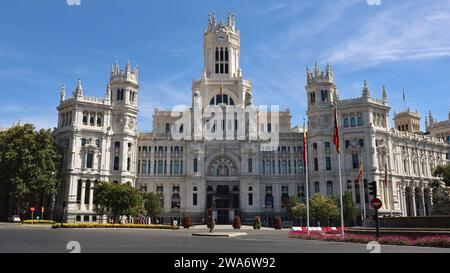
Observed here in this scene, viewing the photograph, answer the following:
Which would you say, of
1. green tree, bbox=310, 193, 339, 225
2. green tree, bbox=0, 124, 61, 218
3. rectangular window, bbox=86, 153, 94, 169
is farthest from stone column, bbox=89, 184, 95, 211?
green tree, bbox=310, 193, 339, 225

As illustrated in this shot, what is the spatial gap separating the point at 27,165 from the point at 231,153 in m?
44.1

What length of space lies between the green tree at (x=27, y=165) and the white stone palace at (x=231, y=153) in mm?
5472

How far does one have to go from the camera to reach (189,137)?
325ft

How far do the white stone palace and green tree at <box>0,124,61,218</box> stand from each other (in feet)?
18.0

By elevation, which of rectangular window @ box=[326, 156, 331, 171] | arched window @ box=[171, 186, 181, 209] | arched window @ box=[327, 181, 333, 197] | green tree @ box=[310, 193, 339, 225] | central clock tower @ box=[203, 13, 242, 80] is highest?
central clock tower @ box=[203, 13, 242, 80]

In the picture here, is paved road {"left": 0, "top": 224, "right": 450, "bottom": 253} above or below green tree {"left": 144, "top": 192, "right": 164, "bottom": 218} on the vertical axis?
below

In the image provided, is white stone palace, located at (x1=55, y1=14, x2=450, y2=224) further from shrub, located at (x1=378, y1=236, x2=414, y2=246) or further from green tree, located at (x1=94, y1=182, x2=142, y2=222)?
shrub, located at (x1=378, y1=236, x2=414, y2=246)

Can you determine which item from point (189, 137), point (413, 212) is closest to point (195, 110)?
point (189, 137)

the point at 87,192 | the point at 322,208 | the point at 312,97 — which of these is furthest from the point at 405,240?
the point at 87,192

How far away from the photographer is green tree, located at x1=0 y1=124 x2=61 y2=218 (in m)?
75.7

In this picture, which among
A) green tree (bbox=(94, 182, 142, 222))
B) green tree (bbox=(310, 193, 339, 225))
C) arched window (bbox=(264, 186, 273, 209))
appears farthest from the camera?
arched window (bbox=(264, 186, 273, 209))

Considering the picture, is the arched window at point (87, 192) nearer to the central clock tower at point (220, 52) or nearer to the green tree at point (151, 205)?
the green tree at point (151, 205)
